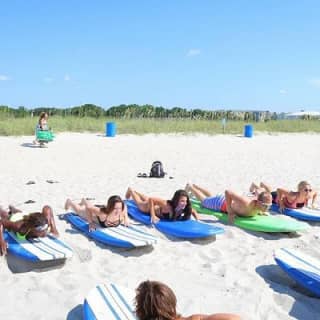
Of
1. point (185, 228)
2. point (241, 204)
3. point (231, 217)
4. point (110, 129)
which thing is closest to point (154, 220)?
point (185, 228)

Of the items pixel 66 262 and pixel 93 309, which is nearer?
pixel 93 309

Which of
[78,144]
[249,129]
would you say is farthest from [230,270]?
[249,129]

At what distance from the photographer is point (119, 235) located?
5004 mm

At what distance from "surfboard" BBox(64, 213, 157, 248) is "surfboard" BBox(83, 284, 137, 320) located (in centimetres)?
115

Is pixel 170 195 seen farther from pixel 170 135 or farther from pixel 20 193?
pixel 170 135

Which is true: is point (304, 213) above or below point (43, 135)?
below

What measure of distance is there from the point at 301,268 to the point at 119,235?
77.7 inches

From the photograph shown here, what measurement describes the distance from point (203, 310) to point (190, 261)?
45.1 inches

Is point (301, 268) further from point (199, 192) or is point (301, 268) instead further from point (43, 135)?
point (43, 135)

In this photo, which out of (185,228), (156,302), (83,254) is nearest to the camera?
(156,302)

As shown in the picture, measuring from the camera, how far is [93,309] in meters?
3.26

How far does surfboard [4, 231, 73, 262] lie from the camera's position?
421 cm

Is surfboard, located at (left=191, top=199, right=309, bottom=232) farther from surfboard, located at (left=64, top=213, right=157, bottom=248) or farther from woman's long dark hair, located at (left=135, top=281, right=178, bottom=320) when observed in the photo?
woman's long dark hair, located at (left=135, top=281, right=178, bottom=320)

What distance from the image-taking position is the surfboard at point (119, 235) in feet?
15.6
